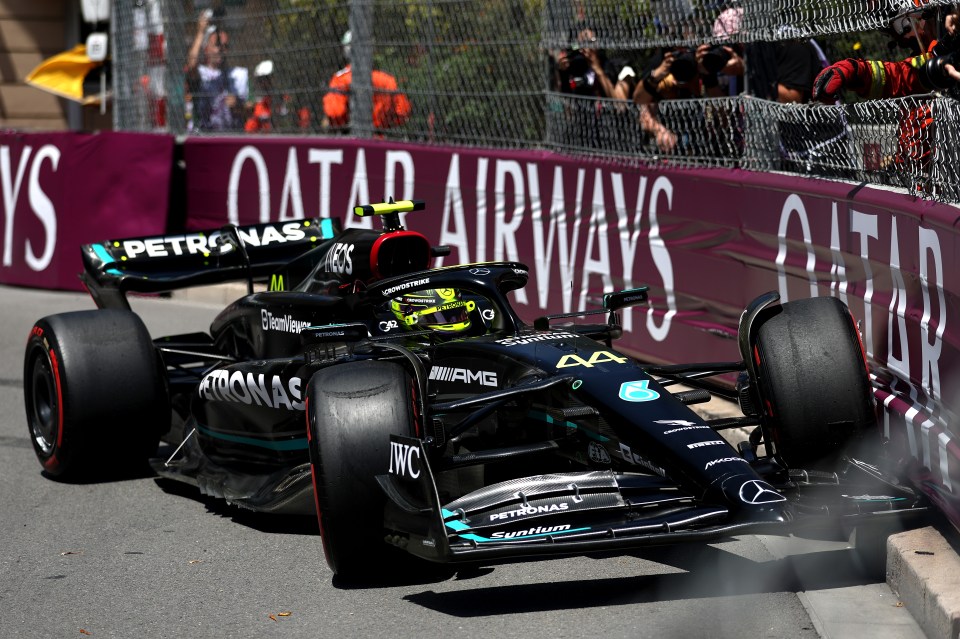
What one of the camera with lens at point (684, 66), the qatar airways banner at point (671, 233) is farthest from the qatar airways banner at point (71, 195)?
the camera with lens at point (684, 66)

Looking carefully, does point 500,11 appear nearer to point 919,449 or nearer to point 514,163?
point 514,163

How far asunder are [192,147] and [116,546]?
735 cm

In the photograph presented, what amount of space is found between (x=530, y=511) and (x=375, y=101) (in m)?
6.83

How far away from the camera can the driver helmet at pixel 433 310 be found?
6.04 metres

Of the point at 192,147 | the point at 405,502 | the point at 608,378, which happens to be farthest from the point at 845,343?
the point at 192,147

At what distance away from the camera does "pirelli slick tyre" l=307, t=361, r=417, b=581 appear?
4664mm

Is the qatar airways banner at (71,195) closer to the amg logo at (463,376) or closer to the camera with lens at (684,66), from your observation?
the camera with lens at (684,66)

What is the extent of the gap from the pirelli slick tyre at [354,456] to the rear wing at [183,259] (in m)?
2.53

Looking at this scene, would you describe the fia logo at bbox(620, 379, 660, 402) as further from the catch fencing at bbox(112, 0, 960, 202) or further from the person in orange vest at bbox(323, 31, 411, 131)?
the person in orange vest at bbox(323, 31, 411, 131)

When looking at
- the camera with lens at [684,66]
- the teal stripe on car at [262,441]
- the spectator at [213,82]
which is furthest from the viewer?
the spectator at [213,82]

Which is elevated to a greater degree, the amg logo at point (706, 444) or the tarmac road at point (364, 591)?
the amg logo at point (706, 444)

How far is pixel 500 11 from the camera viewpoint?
30.7 feet

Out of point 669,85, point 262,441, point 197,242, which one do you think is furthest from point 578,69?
point 262,441

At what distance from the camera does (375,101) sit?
10.9 metres
